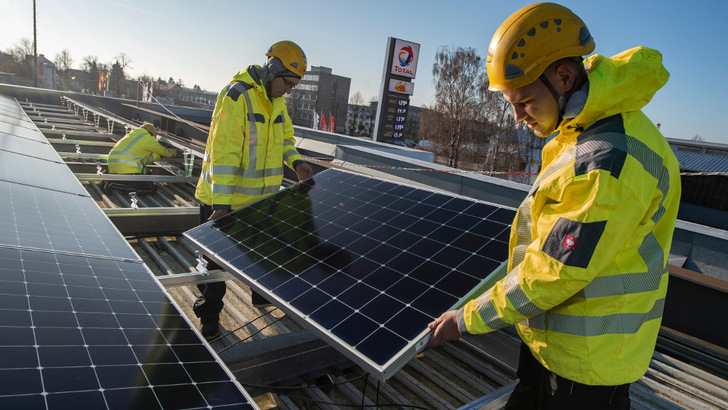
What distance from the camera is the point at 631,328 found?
182 centimetres

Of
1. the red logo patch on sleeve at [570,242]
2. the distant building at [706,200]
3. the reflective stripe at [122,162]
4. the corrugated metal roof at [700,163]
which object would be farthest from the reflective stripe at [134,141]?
the corrugated metal roof at [700,163]

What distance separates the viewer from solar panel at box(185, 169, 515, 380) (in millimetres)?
2301

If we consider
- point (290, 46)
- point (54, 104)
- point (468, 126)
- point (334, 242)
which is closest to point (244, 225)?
point (334, 242)

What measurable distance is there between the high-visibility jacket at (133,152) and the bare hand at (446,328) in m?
8.48

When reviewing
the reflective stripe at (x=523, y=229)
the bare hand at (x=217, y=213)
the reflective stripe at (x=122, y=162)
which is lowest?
the reflective stripe at (x=122, y=162)

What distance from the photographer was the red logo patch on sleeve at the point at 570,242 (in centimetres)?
163

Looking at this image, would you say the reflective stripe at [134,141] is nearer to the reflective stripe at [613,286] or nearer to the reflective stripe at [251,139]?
the reflective stripe at [251,139]

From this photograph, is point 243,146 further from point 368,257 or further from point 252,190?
point 368,257

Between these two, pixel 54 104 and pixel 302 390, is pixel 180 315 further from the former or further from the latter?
pixel 54 104

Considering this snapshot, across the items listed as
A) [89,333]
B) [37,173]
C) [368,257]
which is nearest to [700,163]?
[368,257]

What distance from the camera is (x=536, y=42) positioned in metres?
1.87

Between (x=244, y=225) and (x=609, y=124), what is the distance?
303 centimetres

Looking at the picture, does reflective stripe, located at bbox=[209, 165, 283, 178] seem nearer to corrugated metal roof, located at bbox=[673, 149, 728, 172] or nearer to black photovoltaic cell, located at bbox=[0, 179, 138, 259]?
black photovoltaic cell, located at bbox=[0, 179, 138, 259]

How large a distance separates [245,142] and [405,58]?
2423 cm
